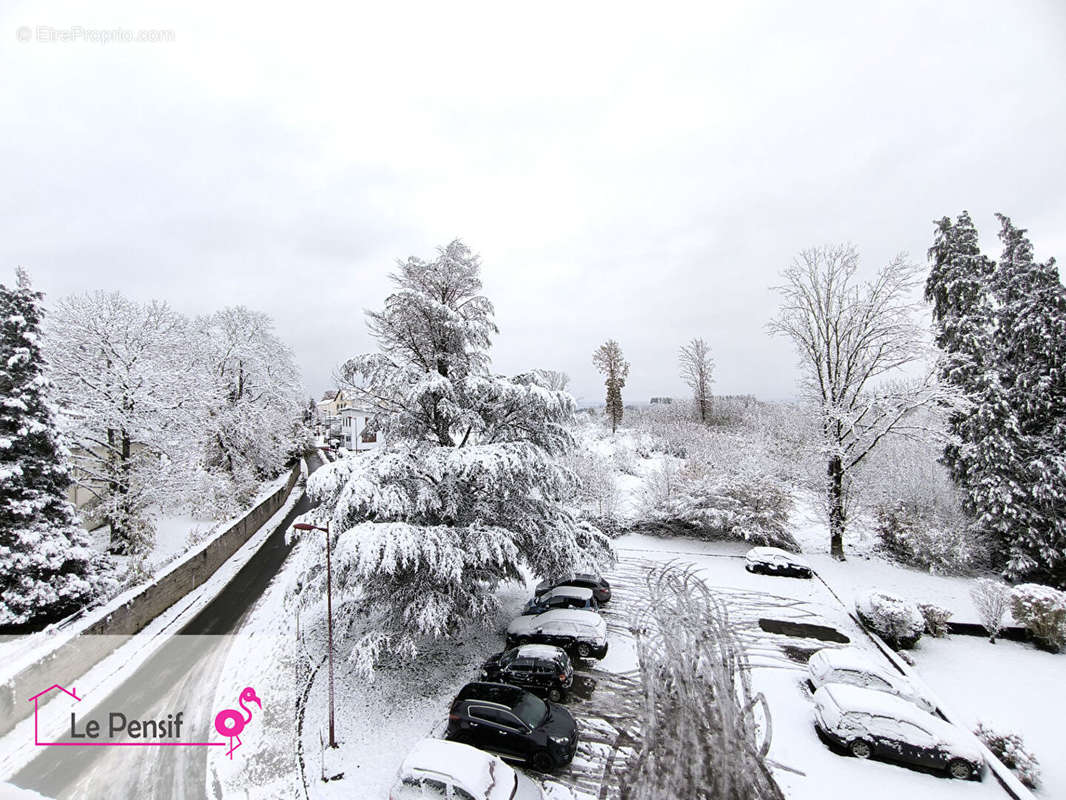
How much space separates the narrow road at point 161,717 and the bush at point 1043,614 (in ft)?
75.6

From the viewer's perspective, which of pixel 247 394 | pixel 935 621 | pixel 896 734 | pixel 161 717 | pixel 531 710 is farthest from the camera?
pixel 247 394

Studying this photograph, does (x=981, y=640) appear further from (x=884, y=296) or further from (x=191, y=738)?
(x=191, y=738)

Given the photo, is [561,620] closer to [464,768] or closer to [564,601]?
[564,601]

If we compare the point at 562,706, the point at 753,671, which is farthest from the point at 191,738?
the point at 753,671

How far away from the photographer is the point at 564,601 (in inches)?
649

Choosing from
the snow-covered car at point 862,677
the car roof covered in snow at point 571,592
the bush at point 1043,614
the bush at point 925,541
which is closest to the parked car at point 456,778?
the car roof covered in snow at point 571,592

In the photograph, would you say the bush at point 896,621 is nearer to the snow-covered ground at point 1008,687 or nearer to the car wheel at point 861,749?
the snow-covered ground at point 1008,687

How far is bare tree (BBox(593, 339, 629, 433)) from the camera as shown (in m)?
50.9

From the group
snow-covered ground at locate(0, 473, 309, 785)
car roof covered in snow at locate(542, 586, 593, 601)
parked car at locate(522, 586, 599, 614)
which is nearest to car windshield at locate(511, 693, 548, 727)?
parked car at locate(522, 586, 599, 614)

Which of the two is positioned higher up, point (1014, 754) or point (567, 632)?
point (567, 632)

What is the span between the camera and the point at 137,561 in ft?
61.7

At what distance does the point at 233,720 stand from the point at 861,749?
15.2m

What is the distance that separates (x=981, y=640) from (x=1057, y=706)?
350 cm

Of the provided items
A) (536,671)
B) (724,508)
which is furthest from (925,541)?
(536,671)
